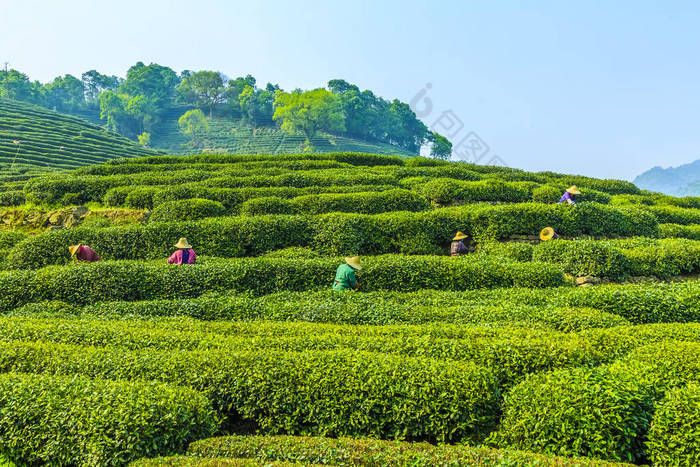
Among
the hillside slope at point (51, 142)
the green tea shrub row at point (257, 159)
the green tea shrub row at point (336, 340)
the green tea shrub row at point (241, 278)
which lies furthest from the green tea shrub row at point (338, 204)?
the hillside slope at point (51, 142)

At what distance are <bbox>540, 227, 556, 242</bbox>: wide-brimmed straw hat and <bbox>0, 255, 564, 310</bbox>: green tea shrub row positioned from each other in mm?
3756

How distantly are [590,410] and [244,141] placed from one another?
91768mm

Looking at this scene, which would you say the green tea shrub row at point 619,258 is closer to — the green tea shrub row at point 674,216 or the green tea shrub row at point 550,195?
the green tea shrub row at point 550,195

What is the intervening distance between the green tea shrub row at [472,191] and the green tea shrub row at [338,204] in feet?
5.48

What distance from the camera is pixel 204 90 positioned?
108125 mm

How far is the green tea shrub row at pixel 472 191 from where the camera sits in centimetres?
2033

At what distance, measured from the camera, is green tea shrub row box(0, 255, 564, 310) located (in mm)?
11969

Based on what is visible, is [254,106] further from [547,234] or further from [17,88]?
[547,234]

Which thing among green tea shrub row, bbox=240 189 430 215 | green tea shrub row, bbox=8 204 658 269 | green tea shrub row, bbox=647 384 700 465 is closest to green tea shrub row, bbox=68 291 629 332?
green tea shrub row, bbox=647 384 700 465

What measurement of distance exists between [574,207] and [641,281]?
190 inches

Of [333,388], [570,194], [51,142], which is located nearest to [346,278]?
[333,388]

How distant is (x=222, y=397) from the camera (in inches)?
251

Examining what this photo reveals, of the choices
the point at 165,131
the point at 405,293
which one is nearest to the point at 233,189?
the point at 405,293

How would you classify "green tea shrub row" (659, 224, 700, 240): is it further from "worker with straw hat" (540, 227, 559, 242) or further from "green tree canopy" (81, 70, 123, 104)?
"green tree canopy" (81, 70, 123, 104)
